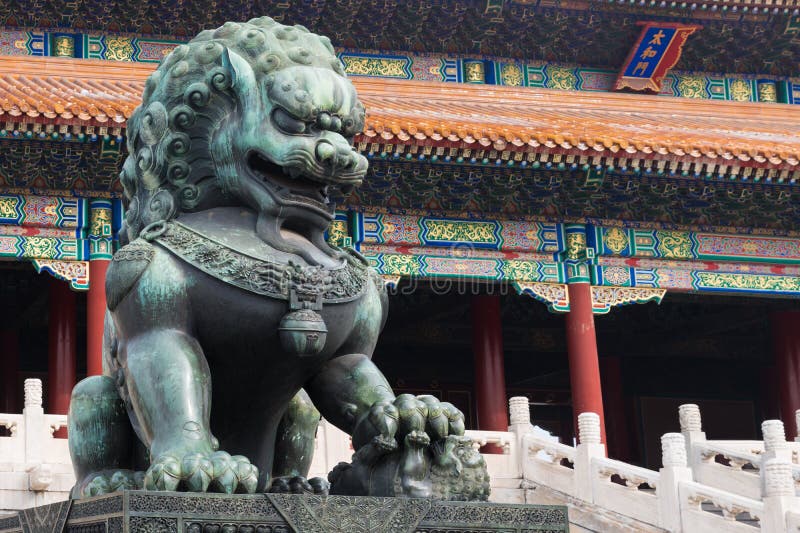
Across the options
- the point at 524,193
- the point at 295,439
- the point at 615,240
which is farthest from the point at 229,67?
the point at 615,240

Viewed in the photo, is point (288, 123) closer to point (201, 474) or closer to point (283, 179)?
point (283, 179)

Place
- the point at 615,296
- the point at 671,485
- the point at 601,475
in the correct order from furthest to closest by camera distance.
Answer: the point at 615,296 < the point at 601,475 < the point at 671,485

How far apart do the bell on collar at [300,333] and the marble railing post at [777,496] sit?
7.06 meters

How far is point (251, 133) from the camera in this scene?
14.0ft

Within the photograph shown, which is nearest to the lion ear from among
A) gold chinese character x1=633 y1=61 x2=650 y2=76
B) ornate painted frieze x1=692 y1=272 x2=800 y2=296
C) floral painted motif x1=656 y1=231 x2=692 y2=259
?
floral painted motif x1=656 y1=231 x2=692 y2=259

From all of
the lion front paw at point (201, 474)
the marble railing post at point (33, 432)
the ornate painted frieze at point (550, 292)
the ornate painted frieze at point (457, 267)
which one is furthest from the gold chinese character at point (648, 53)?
the lion front paw at point (201, 474)

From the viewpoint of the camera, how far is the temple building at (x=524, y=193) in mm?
13891

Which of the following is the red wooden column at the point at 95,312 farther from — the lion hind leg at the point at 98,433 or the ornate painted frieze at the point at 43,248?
the lion hind leg at the point at 98,433

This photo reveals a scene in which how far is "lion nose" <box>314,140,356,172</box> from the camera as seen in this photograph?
166 inches

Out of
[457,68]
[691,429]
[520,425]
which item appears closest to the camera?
[691,429]

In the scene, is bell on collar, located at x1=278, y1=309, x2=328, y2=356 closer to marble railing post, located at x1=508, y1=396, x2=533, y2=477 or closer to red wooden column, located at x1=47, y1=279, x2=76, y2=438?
marble railing post, located at x1=508, y1=396, x2=533, y2=477

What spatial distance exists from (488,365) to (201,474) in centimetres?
1176

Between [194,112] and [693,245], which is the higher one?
[693,245]

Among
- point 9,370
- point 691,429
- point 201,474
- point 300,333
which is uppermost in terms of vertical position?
point 9,370
